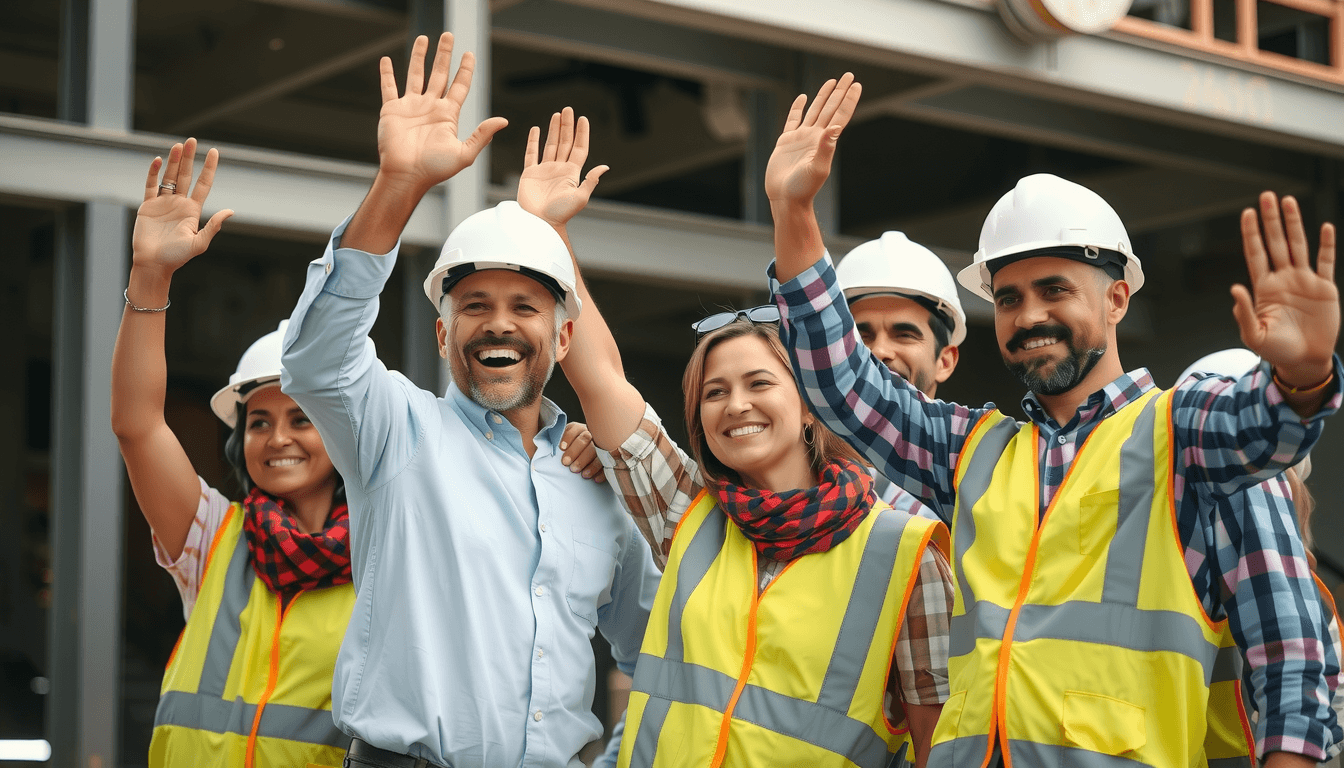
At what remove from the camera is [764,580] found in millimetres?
2814

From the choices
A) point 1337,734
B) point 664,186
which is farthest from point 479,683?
point 664,186

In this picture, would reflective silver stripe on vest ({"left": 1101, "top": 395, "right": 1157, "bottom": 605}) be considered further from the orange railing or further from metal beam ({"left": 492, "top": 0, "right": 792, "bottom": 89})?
the orange railing

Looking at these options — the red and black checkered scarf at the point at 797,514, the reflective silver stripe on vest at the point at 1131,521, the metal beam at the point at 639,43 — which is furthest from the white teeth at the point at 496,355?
the metal beam at the point at 639,43

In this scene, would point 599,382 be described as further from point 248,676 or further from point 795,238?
point 248,676

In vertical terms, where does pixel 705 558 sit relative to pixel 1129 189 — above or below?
below

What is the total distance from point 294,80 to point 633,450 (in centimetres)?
555

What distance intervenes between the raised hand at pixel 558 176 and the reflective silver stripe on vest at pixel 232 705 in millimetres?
1233

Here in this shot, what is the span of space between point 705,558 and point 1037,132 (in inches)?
192

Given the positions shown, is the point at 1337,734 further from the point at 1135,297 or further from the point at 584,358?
the point at 1135,297

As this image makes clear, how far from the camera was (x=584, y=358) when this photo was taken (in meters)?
3.12

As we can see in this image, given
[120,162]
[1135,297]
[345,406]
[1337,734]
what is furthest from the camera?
[1135,297]

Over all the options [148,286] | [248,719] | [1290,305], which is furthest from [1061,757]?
[148,286]

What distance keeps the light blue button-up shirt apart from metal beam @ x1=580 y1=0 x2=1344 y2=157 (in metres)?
2.86

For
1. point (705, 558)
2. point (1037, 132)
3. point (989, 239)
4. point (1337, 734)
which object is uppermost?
point (1037, 132)
